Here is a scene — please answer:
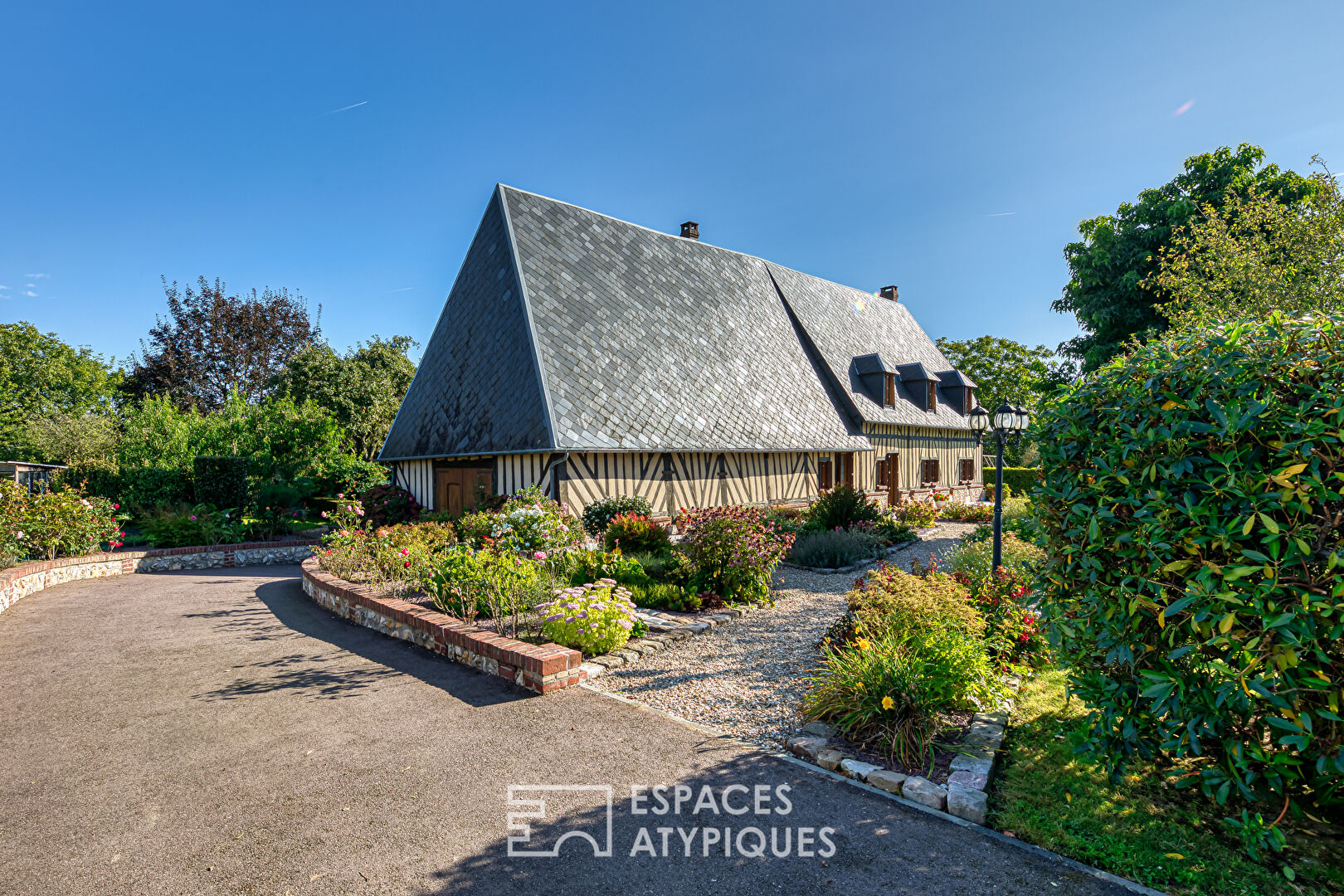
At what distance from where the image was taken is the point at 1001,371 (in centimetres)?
3344

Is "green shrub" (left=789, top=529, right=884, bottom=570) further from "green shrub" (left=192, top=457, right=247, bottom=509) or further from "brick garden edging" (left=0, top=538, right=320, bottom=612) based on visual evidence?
"green shrub" (left=192, top=457, right=247, bottom=509)

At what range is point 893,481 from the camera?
60.0ft

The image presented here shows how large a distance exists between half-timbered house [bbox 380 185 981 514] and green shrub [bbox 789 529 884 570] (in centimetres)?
245

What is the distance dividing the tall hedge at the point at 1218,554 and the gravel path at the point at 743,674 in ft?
6.87

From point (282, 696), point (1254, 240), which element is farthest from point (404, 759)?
point (1254, 240)

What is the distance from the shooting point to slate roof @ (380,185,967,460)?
1103cm

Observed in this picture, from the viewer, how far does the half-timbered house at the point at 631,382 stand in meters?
10.9

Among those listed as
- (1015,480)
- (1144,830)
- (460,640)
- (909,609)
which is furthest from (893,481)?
(1144,830)

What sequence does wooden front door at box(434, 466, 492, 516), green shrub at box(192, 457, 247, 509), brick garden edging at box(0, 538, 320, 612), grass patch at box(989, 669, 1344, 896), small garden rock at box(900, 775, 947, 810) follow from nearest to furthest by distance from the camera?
grass patch at box(989, 669, 1344, 896), small garden rock at box(900, 775, 947, 810), brick garden edging at box(0, 538, 320, 612), wooden front door at box(434, 466, 492, 516), green shrub at box(192, 457, 247, 509)

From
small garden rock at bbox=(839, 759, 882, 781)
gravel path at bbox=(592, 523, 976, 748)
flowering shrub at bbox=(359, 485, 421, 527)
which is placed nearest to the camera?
small garden rock at bbox=(839, 759, 882, 781)

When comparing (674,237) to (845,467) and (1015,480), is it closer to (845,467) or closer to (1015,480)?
(845,467)

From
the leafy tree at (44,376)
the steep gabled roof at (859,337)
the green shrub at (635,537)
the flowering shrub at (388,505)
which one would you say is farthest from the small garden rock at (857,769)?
the leafy tree at (44,376)

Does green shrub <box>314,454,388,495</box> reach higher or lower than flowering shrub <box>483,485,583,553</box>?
higher

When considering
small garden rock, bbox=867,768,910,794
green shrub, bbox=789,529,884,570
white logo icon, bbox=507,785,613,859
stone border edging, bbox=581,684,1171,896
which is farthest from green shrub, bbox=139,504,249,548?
small garden rock, bbox=867,768,910,794
